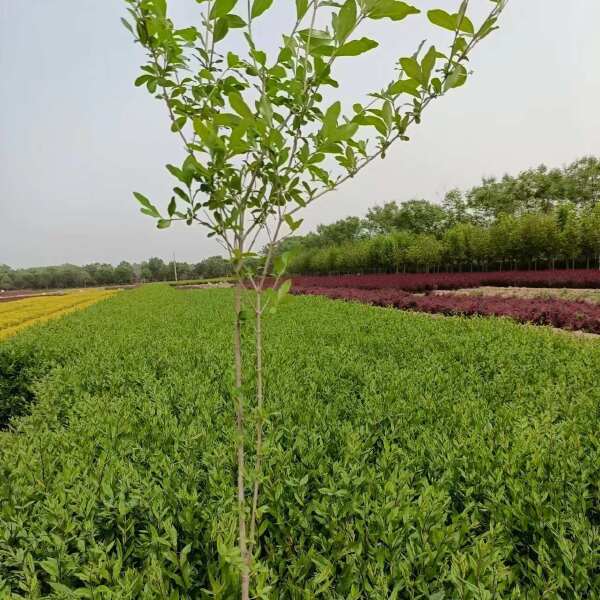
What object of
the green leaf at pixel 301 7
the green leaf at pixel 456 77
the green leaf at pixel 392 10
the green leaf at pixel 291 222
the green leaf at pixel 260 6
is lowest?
the green leaf at pixel 291 222

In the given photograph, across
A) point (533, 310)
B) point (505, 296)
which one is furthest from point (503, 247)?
point (533, 310)

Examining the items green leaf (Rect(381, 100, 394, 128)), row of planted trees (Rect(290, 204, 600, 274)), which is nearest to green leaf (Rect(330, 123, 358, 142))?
green leaf (Rect(381, 100, 394, 128))

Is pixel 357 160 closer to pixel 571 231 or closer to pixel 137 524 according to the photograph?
pixel 137 524

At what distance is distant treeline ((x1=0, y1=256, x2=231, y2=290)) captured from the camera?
9106 cm

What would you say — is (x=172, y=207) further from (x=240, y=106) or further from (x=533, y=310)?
(x=533, y=310)

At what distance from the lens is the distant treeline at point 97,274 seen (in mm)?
91062

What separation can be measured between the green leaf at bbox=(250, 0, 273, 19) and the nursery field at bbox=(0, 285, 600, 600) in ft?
3.28

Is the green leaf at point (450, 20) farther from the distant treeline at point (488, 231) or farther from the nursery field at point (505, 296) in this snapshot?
the distant treeline at point (488, 231)

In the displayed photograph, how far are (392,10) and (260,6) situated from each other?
0.29m

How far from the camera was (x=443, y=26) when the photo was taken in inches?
37.1

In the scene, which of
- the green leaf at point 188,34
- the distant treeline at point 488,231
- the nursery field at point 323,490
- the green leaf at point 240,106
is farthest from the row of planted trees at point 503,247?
the green leaf at point 240,106

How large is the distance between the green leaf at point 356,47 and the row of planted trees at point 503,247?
3034cm

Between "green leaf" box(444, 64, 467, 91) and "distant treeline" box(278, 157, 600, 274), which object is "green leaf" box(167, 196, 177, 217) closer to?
"green leaf" box(444, 64, 467, 91)

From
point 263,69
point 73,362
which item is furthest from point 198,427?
point 73,362
